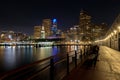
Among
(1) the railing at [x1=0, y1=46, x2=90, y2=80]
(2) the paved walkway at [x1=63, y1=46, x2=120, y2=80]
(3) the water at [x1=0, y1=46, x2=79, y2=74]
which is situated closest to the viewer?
(1) the railing at [x1=0, y1=46, x2=90, y2=80]

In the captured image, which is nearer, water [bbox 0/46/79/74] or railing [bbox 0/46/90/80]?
railing [bbox 0/46/90/80]

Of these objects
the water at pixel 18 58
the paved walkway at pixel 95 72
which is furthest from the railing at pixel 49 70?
the water at pixel 18 58

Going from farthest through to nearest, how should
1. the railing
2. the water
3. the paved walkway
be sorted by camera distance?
the water → the paved walkway → the railing

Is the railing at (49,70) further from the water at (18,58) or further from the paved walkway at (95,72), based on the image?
the water at (18,58)

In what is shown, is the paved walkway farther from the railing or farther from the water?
the water

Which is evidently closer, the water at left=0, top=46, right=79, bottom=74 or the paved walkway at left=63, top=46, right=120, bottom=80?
the paved walkway at left=63, top=46, right=120, bottom=80

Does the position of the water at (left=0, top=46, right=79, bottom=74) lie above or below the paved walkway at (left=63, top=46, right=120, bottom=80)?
below

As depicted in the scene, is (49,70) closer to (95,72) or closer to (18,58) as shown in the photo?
(95,72)

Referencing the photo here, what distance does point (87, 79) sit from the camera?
826 centimetres

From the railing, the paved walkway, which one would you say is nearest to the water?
the railing

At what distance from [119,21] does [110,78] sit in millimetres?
24764

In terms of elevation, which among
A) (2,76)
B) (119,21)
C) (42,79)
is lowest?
(42,79)

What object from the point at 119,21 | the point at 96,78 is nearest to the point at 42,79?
the point at 96,78

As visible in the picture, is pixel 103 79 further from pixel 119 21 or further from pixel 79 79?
pixel 119 21
